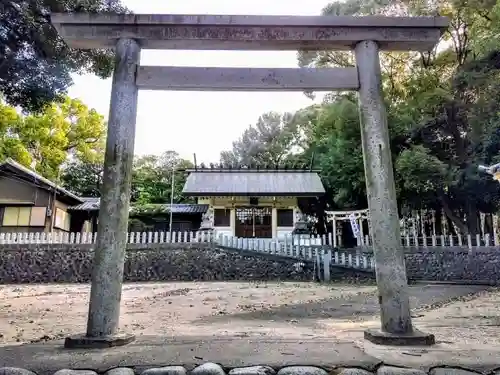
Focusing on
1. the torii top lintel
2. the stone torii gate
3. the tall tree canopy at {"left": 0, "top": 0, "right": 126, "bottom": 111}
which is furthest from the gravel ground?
the tall tree canopy at {"left": 0, "top": 0, "right": 126, "bottom": 111}

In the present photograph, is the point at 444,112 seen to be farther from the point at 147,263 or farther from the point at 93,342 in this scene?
the point at 93,342

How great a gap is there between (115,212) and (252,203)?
17022 millimetres

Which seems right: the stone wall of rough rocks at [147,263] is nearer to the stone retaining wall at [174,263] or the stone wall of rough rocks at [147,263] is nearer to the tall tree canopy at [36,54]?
the stone retaining wall at [174,263]

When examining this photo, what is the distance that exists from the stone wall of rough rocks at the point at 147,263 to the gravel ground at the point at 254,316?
19.6 ft

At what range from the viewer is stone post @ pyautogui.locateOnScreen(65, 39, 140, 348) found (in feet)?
12.1

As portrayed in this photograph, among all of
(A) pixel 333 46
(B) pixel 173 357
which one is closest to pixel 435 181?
(A) pixel 333 46

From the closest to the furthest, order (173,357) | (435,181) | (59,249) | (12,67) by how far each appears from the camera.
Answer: (173,357)
(12,67)
(435,181)
(59,249)

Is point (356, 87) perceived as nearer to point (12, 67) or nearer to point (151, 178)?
point (12, 67)

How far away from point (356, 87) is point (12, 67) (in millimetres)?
6018

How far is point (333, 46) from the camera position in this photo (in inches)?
184

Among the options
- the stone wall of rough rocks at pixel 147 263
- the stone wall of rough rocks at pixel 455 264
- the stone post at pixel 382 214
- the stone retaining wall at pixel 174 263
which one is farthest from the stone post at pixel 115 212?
the stone wall of rough rocks at pixel 455 264

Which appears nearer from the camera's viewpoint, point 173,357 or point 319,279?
point 173,357

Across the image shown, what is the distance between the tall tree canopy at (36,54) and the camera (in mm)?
6598

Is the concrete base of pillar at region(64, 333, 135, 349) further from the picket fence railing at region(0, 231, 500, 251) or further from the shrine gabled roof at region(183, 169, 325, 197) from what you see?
the shrine gabled roof at region(183, 169, 325, 197)
